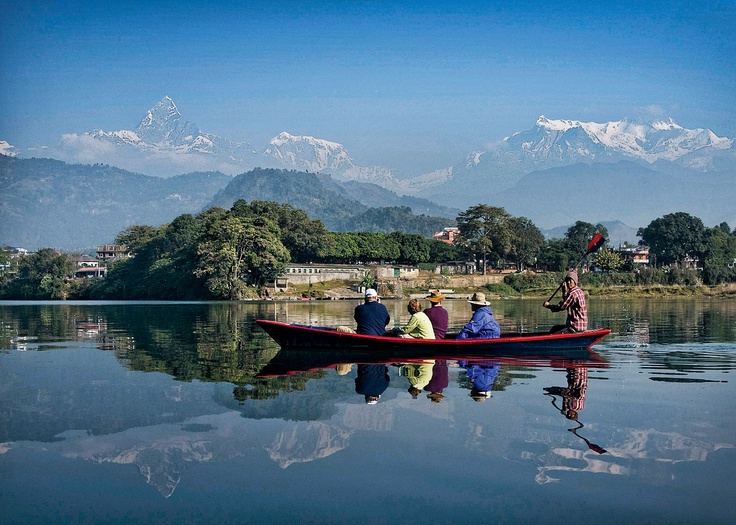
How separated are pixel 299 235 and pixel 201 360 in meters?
88.1

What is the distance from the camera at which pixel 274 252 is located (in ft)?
273

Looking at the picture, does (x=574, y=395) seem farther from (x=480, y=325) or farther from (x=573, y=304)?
(x=573, y=304)

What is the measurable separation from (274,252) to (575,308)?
216 ft

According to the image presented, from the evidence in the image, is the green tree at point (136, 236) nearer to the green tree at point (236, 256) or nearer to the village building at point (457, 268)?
the green tree at point (236, 256)

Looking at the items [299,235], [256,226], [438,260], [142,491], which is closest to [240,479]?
[142,491]

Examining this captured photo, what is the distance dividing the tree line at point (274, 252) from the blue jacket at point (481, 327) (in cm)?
6081

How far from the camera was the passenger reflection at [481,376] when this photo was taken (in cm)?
1263

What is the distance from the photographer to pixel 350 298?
293 feet

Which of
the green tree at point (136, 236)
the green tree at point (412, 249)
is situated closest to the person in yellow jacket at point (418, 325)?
the green tree at point (412, 249)

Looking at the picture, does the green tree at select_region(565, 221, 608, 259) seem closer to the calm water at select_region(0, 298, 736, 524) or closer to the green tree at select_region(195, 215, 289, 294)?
the green tree at select_region(195, 215, 289, 294)

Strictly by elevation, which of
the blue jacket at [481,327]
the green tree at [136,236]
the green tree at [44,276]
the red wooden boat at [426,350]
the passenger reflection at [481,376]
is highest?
the green tree at [136,236]

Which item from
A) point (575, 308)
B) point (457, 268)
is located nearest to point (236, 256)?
point (457, 268)

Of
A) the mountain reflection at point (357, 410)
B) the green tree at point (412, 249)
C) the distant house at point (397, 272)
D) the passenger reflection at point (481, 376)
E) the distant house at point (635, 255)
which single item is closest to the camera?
the mountain reflection at point (357, 410)

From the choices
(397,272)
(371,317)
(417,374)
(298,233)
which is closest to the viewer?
(417,374)
